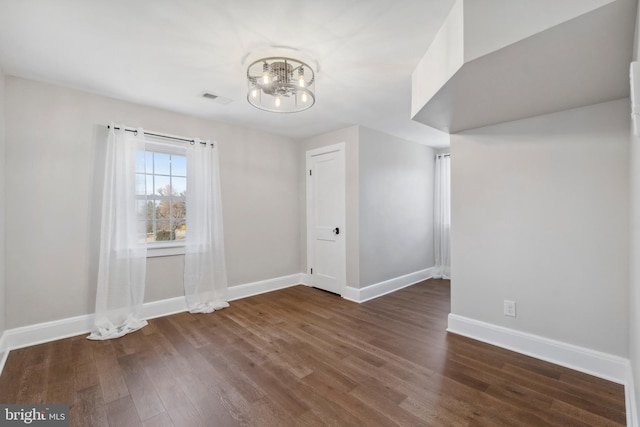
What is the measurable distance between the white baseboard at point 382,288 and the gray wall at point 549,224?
4.19 feet

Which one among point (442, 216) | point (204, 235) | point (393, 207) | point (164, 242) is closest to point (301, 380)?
point (204, 235)

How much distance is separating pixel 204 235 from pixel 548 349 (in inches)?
145

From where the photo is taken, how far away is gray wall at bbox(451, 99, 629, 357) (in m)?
2.04

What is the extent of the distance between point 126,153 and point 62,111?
25.0 inches

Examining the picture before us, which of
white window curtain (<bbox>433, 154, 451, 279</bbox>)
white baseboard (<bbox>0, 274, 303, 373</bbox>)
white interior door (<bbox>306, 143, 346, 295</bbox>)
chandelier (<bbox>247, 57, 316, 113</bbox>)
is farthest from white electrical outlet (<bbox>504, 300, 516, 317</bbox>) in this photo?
white baseboard (<bbox>0, 274, 303, 373</bbox>)

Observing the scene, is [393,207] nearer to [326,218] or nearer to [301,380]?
[326,218]

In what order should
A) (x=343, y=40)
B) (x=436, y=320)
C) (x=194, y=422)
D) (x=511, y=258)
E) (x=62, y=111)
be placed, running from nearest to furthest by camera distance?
(x=194, y=422) < (x=343, y=40) < (x=511, y=258) < (x=62, y=111) < (x=436, y=320)

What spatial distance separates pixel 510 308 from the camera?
8.21ft

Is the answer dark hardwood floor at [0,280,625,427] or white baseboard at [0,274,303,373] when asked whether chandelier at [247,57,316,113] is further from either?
white baseboard at [0,274,303,373]

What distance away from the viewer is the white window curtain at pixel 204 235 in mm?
3490

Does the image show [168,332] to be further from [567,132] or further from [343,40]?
[567,132]

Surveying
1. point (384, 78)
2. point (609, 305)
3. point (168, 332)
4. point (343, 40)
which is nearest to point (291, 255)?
point (168, 332)

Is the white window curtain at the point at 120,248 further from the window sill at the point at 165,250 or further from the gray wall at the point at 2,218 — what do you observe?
the gray wall at the point at 2,218

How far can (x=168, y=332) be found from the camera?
9.51 ft
